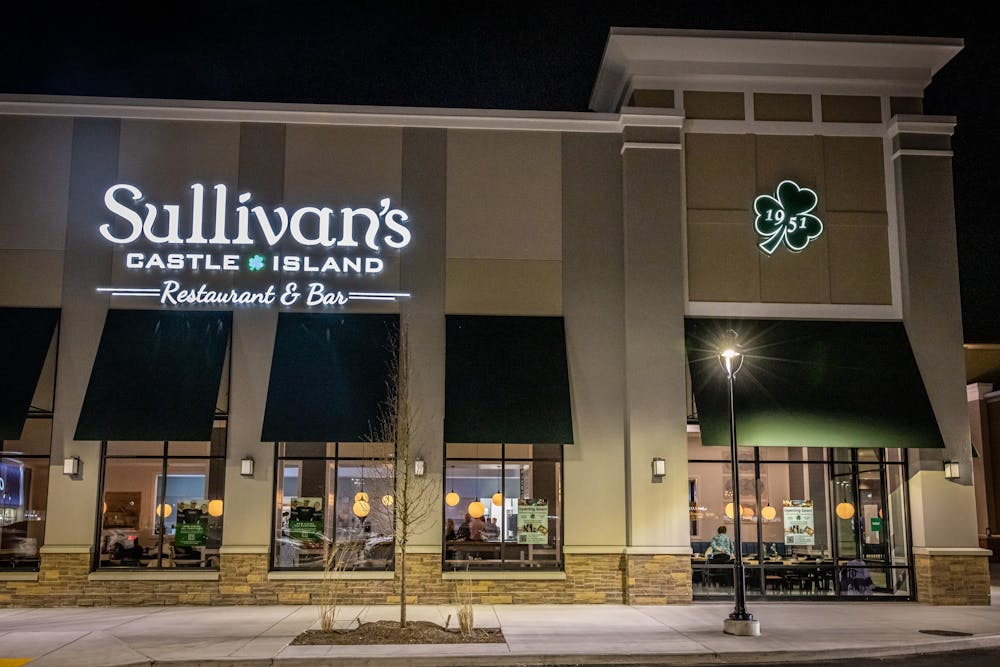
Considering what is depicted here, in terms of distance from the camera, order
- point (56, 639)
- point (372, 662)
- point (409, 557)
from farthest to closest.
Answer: point (409, 557) → point (56, 639) → point (372, 662)

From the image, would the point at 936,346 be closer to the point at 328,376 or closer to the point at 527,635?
the point at 527,635

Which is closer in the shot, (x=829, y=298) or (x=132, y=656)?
(x=132, y=656)

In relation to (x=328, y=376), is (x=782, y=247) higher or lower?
higher

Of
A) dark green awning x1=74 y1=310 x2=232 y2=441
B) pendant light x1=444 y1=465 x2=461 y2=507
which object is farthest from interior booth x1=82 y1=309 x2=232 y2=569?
pendant light x1=444 y1=465 x2=461 y2=507

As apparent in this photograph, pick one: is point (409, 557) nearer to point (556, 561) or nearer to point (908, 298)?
point (556, 561)

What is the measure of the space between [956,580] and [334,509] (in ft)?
42.9

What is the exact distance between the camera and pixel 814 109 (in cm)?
2150

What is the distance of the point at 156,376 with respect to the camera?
64.0 ft

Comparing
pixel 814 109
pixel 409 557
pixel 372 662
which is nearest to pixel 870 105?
pixel 814 109

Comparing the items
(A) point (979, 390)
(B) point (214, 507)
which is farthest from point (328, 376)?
(A) point (979, 390)

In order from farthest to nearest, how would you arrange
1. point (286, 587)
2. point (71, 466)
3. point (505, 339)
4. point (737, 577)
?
point (505, 339), point (286, 587), point (71, 466), point (737, 577)

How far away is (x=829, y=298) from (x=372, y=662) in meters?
13.0

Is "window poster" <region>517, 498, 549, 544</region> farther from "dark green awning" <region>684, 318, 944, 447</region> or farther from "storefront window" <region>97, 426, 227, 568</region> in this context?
"storefront window" <region>97, 426, 227, 568</region>

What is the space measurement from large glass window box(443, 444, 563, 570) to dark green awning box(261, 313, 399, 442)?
223cm
